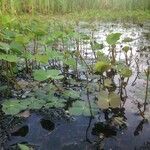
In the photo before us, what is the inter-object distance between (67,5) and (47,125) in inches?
277

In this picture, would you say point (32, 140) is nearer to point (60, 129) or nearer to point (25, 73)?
point (60, 129)

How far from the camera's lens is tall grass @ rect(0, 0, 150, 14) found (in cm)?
794

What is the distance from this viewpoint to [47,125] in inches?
105

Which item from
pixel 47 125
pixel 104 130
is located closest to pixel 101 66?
pixel 104 130

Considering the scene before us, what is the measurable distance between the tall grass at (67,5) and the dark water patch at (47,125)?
12.2ft

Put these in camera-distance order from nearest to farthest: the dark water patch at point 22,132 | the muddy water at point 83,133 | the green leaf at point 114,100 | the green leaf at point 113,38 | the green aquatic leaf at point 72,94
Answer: the muddy water at point 83,133 < the dark water patch at point 22,132 < the green leaf at point 114,100 < the green aquatic leaf at point 72,94 < the green leaf at point 113,38

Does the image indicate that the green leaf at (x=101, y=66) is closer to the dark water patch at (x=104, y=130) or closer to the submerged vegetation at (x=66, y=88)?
the submerged vegetation at (x=66, y=88)

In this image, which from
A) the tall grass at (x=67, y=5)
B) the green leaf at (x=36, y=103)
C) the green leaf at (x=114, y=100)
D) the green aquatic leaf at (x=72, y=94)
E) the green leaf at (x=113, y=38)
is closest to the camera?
the green leaf at (x=114, y=100)

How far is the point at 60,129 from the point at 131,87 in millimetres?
1164

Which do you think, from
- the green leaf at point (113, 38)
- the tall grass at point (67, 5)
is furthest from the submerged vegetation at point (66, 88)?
the tall grass at point (67, 5)

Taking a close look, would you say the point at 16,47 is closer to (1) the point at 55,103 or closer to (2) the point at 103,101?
(1) the point at 55,103

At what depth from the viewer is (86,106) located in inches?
109

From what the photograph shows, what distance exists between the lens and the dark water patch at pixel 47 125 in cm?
262

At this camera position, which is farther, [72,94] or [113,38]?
[113,38]
